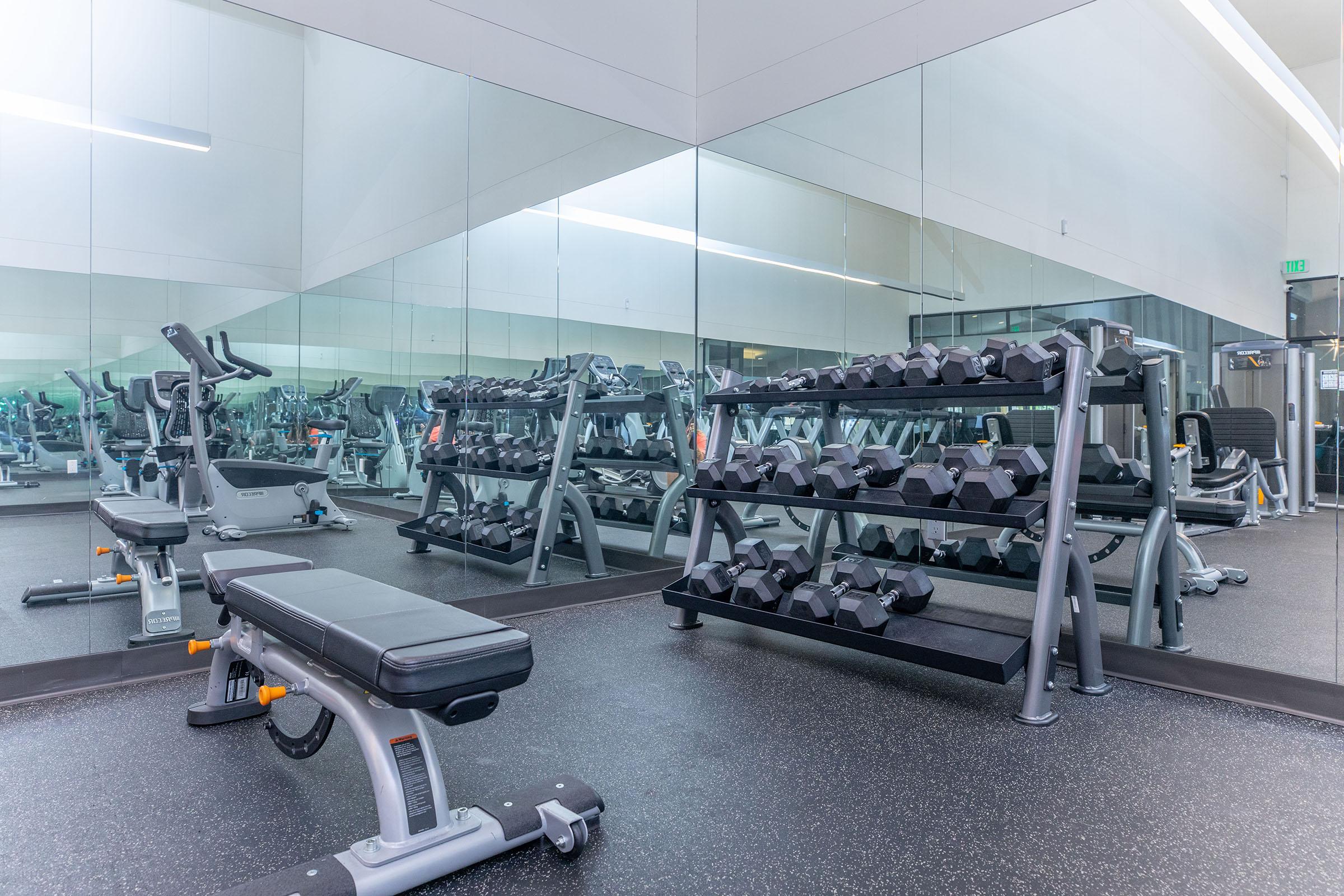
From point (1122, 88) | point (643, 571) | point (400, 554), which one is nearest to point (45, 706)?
point (400, 554)

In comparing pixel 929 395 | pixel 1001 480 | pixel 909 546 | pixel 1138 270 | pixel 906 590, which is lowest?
pixel 906 590

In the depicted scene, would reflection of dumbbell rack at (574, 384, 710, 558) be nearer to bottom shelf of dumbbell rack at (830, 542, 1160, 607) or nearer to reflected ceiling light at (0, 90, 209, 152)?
bottom shelf of dumbbell rack at (830, 542, 1160, 607)

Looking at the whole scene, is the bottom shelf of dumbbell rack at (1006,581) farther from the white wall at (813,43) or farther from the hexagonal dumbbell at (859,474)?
the white wall at (813,43)

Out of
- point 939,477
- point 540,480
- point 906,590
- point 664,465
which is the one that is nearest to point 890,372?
point 939,477

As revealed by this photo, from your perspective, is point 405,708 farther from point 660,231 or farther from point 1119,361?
point 660,231

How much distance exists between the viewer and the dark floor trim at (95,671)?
253 cm

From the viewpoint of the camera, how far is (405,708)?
4.47 ft

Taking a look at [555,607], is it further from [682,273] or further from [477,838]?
[477,838]

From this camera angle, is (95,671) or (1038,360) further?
(95,671)

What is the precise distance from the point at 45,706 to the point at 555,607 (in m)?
1.99

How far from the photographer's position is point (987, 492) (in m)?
2.51

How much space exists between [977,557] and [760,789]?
1693 mm

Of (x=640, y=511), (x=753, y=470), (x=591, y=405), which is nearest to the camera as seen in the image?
(x=753, y=470)

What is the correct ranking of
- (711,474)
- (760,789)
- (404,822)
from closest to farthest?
Answer: (404,822) → (760,789) → (711,474)
